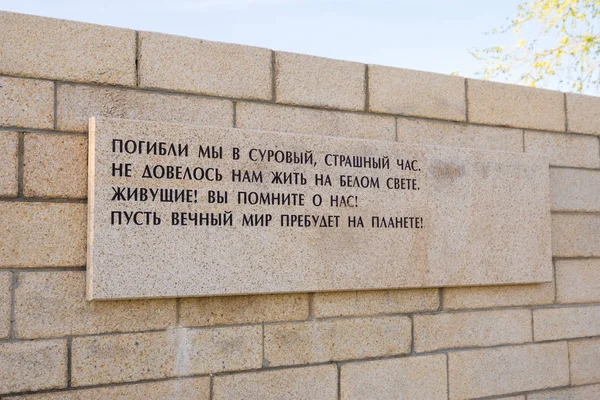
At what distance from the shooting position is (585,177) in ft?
15.0

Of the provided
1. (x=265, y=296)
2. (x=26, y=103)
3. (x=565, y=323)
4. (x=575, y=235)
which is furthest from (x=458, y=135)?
(x=26, y=103)

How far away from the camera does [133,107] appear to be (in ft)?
10.3

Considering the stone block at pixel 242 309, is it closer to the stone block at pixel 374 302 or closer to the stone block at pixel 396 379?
the stone block at pixel 374 302

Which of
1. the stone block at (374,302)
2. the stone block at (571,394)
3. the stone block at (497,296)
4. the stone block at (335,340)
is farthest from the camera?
the stone block at (571,394)

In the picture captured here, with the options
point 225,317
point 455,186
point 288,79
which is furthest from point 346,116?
point 225,317

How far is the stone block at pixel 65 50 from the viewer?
2.92 m

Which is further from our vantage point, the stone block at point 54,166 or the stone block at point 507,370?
the stone block at point 507,370

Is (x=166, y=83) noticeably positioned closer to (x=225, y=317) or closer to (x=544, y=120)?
(x=225, y=317)

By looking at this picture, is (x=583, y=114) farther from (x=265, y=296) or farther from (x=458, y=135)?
(x=265, y=296)

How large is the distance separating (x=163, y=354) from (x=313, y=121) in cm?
154

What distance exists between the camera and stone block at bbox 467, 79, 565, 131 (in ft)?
13.8

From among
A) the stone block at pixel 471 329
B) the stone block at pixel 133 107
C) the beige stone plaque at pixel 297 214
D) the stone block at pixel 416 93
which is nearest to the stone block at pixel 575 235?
the beige stone plaque at pixel 297 214

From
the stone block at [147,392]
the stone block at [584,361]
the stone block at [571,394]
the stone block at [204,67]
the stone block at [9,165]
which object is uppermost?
the stone block at [204,67]

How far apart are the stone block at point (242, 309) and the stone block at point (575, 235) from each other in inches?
81.0
